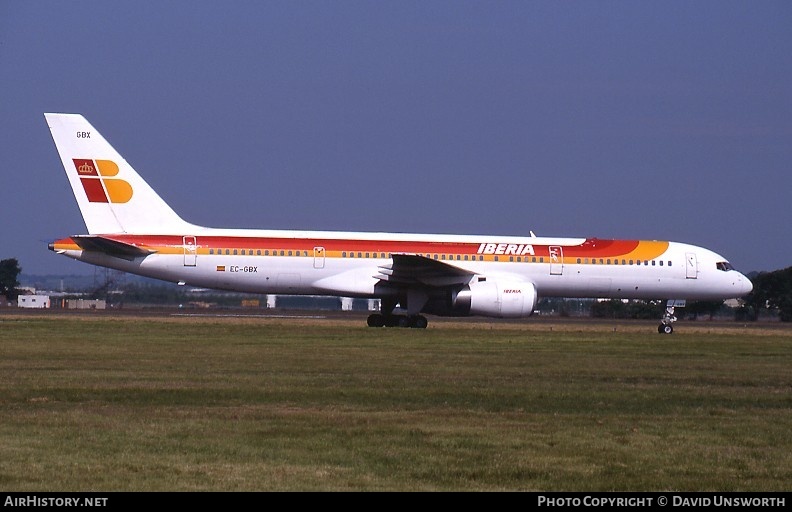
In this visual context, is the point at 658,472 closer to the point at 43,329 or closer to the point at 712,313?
the point at 43,329

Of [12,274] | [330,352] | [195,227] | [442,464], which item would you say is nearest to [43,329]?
[195,227]

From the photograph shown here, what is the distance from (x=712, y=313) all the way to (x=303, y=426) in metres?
60.6

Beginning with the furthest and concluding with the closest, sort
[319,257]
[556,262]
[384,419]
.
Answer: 1. [556,262]
2. [319,257]
3. [384,419]

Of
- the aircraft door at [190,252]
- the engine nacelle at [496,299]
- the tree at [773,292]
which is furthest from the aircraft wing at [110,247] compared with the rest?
the tree at [773,292]

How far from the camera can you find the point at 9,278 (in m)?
91.8

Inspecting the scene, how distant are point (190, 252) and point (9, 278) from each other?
60.8 metres

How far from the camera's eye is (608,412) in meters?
14.4

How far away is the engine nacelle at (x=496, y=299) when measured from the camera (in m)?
35.2

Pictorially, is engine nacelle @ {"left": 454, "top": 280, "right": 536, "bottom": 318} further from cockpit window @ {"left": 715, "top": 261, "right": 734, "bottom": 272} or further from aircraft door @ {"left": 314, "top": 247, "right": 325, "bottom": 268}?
cockpit window @ {"left": 715, "top": 261, "right": 734, "bottom": 272}

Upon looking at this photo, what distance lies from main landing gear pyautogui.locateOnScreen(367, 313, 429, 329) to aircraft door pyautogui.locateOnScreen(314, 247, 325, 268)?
7.85 ft

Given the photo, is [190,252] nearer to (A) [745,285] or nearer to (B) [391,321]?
(B) [391,321]

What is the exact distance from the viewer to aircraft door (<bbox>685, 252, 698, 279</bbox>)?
39.7 meters

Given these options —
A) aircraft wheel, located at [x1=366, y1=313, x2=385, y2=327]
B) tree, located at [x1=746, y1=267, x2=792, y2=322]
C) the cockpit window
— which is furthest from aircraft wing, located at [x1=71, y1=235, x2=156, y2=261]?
tree, located at [x1=746, y1=267, x2=792, y2=322]

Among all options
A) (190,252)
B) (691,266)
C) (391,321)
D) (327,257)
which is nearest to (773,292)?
(691,266)
